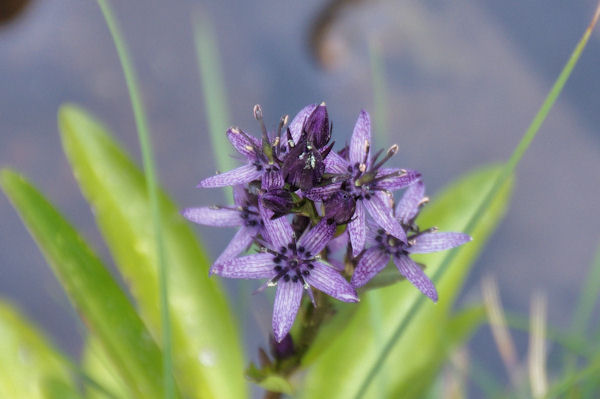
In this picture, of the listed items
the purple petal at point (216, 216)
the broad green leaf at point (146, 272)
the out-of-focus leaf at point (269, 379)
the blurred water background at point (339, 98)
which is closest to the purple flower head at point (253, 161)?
the purple petal at point (216, 216)

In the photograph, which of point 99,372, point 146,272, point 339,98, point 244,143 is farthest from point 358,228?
point 339,98

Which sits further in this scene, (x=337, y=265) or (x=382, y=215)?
(x=337, y=265)

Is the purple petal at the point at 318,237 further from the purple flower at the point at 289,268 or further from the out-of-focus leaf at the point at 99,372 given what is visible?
the out-of-focus leaf at the point at 99,372

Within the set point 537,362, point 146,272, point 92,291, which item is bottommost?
point 537,362

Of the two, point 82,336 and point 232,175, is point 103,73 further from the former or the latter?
point 232,175

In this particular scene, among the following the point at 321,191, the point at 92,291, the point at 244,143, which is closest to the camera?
the point at 321,191

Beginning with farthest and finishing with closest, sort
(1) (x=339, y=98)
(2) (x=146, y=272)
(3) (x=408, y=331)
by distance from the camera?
(1) (x=339, y=98)
(3) (x=408, y=331)
(2) (x=146, y=272)

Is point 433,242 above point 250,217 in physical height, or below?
below

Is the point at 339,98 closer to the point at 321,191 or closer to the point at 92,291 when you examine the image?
the point at 92,291
